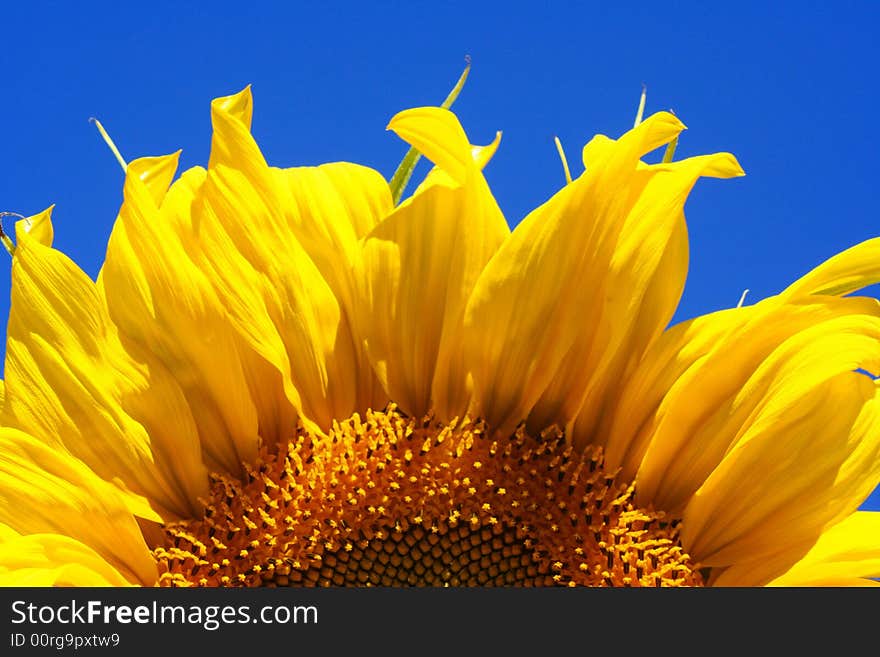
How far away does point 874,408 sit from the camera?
2000 millimetres

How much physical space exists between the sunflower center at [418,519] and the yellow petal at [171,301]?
0.54 ft

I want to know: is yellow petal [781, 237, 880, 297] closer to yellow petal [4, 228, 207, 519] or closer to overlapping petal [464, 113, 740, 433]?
overlapping petal [464, 113, 740, 433]

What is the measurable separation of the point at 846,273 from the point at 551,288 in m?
0.56

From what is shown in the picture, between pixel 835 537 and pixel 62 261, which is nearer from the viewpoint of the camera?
pixel 835 537

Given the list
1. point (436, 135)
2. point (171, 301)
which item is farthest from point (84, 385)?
point (436, 135)

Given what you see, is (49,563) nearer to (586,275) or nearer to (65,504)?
(65,504)

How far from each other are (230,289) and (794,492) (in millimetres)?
1179

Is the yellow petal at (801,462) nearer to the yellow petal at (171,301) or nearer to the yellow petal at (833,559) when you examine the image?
the yellow petal at (833,559)

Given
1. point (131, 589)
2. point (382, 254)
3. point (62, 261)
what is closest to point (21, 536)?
point (131, 589)

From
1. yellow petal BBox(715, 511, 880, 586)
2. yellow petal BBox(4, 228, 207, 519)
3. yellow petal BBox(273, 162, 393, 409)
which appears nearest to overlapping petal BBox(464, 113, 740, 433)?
yellow petal BBox(273, 162, 393, 409)

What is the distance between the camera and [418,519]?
217 centimetres

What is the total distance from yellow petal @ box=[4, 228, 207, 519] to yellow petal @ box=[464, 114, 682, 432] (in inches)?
25.5

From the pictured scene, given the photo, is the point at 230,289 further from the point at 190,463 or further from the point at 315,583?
the point at 315,583

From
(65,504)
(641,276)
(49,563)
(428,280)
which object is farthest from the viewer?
(428,280)
